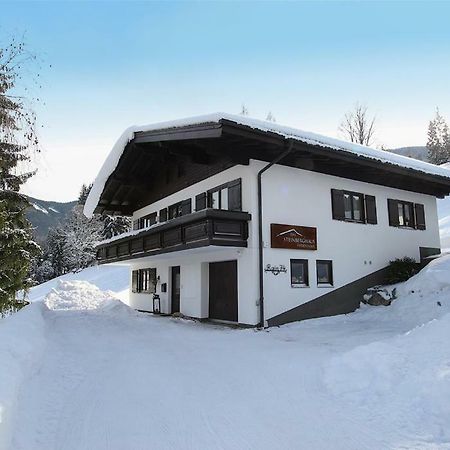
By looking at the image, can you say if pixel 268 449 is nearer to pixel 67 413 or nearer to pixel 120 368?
pixel 67 413

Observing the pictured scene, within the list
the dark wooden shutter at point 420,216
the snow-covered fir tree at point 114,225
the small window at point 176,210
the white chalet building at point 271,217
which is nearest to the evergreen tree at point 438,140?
the snow-covered fir tree at point 114,225

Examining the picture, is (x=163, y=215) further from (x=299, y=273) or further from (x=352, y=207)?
(x=352, y=207)

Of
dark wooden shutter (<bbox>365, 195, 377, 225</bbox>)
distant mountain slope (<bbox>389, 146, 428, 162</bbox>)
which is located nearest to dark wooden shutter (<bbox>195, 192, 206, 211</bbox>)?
dark wooden shutter (<bbox>365, 195, 377, 225</bbox>)

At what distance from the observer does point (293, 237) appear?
45.8 ft

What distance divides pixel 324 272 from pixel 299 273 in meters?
1.29

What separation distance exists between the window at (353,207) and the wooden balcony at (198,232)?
13.5ft

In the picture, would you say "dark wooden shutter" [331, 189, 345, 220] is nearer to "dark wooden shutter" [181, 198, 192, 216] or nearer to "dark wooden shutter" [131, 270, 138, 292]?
"dark wooden shutter" [181, 198, 192, 216]

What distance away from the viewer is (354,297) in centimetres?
1556

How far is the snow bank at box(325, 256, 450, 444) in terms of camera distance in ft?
15.1

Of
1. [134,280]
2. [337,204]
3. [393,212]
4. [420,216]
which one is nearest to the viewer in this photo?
[337,204]

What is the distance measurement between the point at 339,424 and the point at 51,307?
16.5 meters

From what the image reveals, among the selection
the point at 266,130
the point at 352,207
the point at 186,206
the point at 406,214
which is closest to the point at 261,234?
Result: the point at 266,130

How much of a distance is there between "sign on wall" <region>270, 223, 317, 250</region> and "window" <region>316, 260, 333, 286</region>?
806mm

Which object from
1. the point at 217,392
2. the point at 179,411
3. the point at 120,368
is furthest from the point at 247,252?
the point at 179,411
